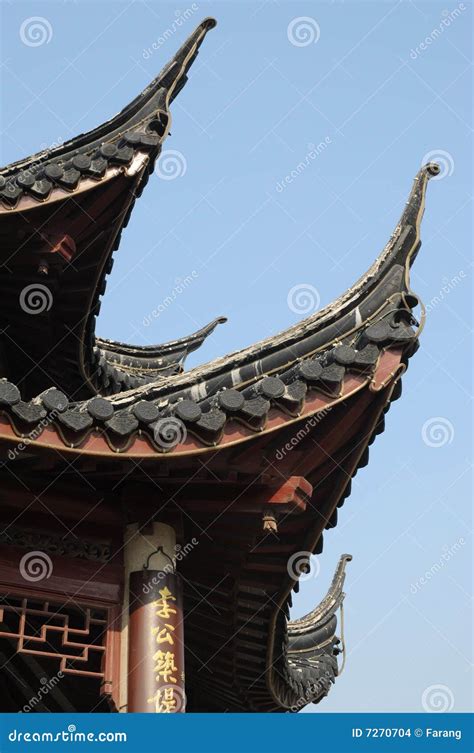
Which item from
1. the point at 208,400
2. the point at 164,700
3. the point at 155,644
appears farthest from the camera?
the point at 208,400

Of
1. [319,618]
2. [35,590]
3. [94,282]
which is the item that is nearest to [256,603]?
[35,590]

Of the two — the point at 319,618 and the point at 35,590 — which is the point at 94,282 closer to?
the point at 35,590

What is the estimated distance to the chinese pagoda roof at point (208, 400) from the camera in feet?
21.0

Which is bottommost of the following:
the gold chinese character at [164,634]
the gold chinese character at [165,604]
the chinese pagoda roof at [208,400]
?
the gold chinese character at [164,634]

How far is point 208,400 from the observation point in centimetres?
665

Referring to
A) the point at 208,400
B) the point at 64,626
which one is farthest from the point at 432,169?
the point at 64,626

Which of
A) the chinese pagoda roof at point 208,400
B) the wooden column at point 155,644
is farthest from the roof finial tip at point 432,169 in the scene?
the wooden column at point 155,644

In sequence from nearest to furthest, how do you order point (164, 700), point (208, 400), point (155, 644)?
point (164, 700)
point (155, 644)
point (208, 400)

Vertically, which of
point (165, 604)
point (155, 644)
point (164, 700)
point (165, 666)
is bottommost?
point (164, 700)

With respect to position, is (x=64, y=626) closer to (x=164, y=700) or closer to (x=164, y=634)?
(x=164, y=634)

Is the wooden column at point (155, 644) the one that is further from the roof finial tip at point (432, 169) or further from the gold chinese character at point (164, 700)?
the roof finial tip at point (432, 169)

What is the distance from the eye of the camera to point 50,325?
30.0 ft

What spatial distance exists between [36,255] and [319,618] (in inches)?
182

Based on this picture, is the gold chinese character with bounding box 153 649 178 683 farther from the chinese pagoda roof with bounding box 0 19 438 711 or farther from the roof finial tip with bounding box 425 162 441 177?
the roof finial tip with bounding box 425 162 441 177
